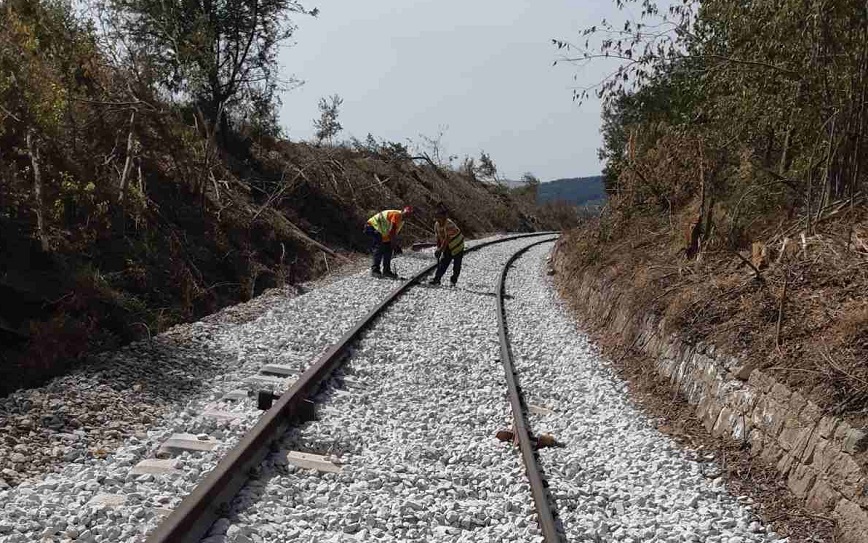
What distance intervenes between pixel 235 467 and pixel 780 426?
378cm

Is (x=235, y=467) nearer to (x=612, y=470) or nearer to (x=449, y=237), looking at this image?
(x=612, y=470)

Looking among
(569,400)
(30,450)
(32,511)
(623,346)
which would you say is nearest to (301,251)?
(623,346)

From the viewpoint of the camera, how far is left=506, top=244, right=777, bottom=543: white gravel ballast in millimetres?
4145

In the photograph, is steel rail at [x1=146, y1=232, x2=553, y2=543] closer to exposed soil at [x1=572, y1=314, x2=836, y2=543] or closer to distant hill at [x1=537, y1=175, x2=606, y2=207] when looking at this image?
exposed soil at [x1=572, y1=314, x2=836, y2=543]

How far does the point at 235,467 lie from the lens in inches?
160

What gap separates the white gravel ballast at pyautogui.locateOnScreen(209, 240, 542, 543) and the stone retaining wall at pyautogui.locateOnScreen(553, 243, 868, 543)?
177 cm

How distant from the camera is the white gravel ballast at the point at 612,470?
4145 mm

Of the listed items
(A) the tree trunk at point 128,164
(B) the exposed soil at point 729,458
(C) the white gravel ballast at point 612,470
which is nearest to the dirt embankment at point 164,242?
(A) the tree trunk at point 128,164

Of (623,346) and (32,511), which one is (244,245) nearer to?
(623,346)

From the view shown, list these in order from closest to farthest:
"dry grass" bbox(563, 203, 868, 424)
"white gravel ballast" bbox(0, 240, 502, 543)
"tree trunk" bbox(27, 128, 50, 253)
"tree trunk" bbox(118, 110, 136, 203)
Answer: "white gravel ballast" bbox(0, 240, 502, 543) → "dry grass" bbox(563, 203, 868, 424) → "tree trunk" bbox(27, 128, 50, 253) → "tree trunk" bbox(118, 110, 136, 203)

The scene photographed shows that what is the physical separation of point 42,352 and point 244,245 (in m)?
7.22

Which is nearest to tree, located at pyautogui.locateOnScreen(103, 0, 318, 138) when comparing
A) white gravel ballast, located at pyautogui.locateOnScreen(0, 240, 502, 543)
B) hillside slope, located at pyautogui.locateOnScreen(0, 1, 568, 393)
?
hillside slope, located at pyautogui.locateOnScreen(0, 1, 568, 393)

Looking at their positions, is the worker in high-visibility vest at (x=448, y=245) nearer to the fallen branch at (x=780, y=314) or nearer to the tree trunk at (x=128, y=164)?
the tree trunk at (x=128, y=164)

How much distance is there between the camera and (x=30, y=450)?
443 cm
